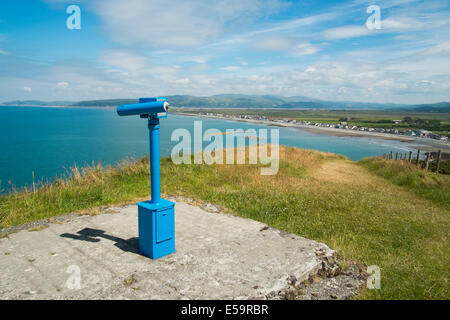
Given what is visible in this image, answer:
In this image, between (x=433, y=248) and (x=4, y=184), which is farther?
(x=4, y=184)

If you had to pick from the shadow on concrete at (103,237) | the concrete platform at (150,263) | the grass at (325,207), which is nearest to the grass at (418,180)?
the grass at (325,207)

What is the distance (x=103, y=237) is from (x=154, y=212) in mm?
1447

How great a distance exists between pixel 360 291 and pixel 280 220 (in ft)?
9.74

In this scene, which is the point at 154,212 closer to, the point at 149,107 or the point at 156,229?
the point at 156,229

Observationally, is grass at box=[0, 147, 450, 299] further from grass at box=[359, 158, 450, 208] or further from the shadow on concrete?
the shadow on concrete

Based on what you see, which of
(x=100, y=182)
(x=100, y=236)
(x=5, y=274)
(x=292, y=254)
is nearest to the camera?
(x=5, y=274)

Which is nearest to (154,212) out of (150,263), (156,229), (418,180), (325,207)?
(156,229)

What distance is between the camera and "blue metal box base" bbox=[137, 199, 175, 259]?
4039 mm

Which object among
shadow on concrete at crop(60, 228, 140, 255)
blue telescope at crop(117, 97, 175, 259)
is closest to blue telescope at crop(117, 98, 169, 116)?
blue telescope at crop(117, 97, 175, 259)

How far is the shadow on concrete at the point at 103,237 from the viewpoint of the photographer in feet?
14.6

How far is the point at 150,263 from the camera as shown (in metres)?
3.97
